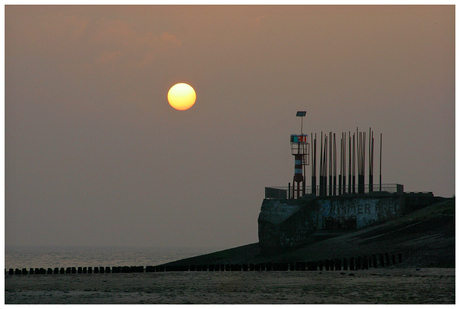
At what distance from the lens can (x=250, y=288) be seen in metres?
36.7

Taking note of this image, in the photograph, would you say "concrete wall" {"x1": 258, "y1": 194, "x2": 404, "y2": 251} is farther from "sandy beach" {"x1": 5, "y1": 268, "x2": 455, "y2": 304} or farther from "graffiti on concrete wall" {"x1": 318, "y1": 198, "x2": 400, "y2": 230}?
"sandy beach" {"x1": 5, "y1": 268, "x2": 455, "y2": 304}

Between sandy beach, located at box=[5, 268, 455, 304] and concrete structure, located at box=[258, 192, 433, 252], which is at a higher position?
concrete structure, located at box=[258, 192, 433, 252]

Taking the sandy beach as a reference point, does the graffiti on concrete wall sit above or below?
above

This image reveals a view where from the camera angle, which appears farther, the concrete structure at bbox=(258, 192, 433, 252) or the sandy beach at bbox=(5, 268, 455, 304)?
the concrete structure at bbox=(258, 192, 433, 252)

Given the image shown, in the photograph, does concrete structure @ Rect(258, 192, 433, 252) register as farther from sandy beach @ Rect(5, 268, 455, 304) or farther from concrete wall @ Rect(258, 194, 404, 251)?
sandy beach @ Rect(5, 268, 455, 304)

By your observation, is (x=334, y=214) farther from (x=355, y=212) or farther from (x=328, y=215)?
(x=355, y=212)

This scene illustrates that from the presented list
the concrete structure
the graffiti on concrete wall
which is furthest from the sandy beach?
the graffiti on concrete wall

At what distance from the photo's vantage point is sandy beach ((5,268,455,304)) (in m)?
32.0

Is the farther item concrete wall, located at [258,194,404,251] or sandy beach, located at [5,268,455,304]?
concrete wall, located at [258,194,404,251]

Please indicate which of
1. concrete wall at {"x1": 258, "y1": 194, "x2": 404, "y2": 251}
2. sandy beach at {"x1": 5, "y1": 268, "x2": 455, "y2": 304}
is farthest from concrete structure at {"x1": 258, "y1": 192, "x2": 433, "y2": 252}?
sandy beach at {"x1": 5, "y1": 268, "x2": 455, "y2": 304}

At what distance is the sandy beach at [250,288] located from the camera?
3195 centimetres

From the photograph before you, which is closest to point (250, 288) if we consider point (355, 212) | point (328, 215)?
point (328, 215)

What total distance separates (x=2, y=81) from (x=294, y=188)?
51433 millimetres

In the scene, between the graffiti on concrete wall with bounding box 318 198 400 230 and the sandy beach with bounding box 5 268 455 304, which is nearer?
the sandy beach with bounding box 5 268 455 304
